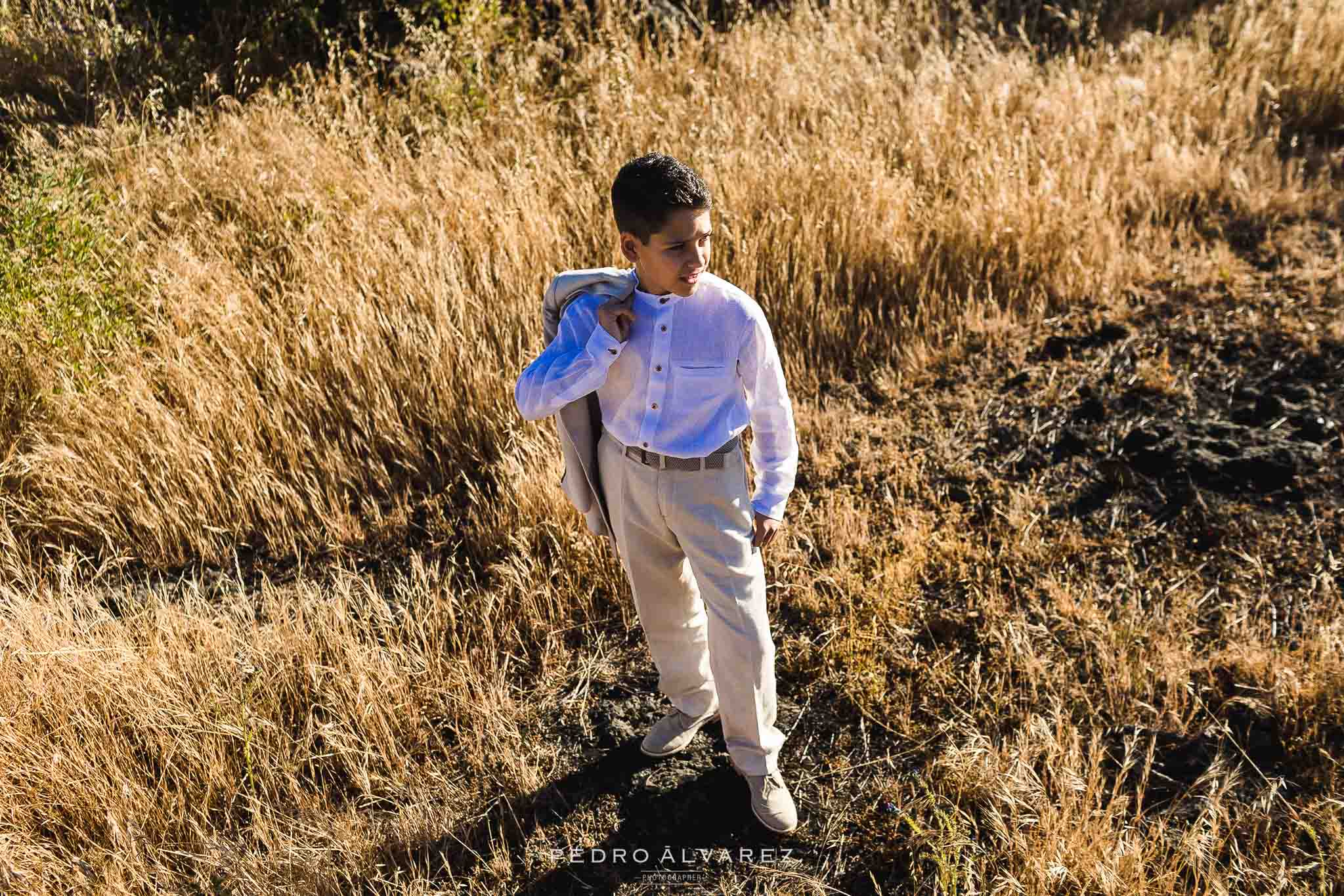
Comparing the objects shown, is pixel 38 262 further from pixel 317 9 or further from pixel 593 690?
pixel 593 690

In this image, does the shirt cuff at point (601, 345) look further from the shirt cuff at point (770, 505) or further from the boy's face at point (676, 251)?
the shirt cuff at point (770, 505)

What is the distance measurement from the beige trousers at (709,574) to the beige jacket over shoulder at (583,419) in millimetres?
40

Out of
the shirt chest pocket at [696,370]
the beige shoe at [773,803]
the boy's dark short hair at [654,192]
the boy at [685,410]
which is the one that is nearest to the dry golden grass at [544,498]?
the beige shoe at [773,803]

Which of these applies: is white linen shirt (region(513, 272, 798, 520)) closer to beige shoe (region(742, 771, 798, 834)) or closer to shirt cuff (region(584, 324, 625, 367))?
shirt cuff (region(584, 324, 625, 367))

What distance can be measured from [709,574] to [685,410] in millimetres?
413

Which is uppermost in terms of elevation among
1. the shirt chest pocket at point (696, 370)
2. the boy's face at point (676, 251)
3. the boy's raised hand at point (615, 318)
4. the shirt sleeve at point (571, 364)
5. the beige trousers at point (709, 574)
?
the boy's face at point (676, 251)

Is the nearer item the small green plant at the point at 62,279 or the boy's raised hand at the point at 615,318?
the boy's raised hand at the point at 615,318

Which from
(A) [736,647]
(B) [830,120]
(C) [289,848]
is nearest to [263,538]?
(C) [289,848]

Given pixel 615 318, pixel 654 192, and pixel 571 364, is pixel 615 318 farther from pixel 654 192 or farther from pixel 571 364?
pixel 654 192

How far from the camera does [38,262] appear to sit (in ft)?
15.6

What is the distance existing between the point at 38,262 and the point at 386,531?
230cm

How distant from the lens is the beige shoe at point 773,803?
277 centimetres

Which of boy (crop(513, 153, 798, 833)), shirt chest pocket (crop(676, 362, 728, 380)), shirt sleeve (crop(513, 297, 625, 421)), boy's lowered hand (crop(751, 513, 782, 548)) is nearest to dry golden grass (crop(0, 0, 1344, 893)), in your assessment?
boy (crop(513, 153, 798, 833))

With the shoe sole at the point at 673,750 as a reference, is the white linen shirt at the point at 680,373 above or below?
above
